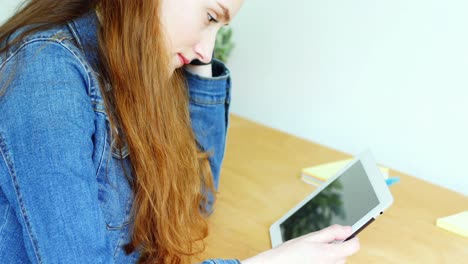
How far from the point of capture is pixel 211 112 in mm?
1159

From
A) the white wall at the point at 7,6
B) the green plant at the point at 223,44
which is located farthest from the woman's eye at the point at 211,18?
the white wall at the point at 7,6

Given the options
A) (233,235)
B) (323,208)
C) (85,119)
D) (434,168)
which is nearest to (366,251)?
(323,208)

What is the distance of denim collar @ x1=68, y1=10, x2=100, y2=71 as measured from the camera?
824mm

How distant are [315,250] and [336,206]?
0.16 meters

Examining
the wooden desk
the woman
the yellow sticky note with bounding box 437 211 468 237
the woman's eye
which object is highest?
the woman's eye

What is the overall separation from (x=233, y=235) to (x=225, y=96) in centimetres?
29

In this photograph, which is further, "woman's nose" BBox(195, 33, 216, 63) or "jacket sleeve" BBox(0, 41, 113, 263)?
"woman's nose" BBox(195, 33, 216, 63)

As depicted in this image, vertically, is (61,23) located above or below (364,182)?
above

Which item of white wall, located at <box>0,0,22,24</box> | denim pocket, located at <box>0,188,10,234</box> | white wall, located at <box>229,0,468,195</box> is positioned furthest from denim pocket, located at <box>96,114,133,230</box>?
white wall, located at <box>0,0,22,24</box>

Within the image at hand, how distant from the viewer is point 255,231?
3.47 feet

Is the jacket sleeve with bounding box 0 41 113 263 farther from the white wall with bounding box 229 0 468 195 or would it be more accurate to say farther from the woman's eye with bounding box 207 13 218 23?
the white wall with bounding box 229 0 468 195

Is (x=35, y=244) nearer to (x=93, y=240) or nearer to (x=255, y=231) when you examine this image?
(x=93, y=240)

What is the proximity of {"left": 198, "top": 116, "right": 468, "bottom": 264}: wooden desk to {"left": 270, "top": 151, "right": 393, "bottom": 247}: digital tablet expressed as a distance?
0.18 feet

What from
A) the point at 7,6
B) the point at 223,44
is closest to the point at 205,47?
the point at 223,44
